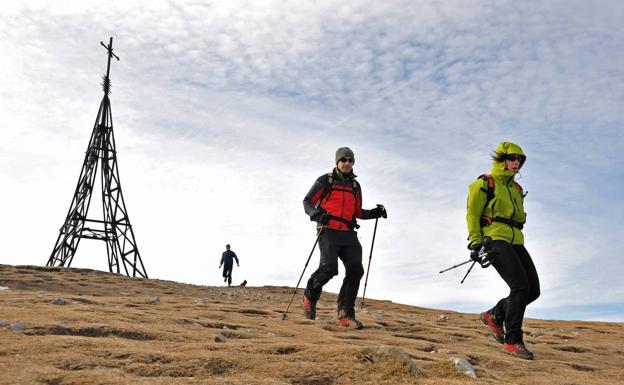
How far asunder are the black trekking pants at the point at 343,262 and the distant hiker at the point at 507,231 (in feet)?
6.07

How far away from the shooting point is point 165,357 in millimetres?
4695

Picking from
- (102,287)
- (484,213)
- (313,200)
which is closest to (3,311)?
(313,200)

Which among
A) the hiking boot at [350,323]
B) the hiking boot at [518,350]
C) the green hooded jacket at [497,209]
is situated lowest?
the hiking boot at [518,350]

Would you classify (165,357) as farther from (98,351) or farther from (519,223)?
(519,223)

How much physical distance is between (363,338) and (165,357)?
3.07m

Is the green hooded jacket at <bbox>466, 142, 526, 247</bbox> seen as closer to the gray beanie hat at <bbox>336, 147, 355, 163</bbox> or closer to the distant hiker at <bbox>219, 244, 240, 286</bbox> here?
the gray beanie hat at <bbox>336, 147, 355, 163</bbox>

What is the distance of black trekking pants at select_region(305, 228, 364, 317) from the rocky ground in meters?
0.47

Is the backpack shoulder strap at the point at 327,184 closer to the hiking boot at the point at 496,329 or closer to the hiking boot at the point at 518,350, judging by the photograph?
the hiking boot at the point at 496,329

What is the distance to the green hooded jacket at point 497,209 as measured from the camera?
686 cm

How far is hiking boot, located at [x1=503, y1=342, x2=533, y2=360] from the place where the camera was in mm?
6645

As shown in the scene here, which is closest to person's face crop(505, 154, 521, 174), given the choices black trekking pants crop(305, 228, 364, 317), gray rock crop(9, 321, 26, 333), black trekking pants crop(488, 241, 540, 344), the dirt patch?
Result: black trekking pants crop(488, 241, 540, 344)

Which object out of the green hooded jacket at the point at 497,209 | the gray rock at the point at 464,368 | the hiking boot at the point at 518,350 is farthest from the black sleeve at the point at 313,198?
the gray rock at the point at 464,368

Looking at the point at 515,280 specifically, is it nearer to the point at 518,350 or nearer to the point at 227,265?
the point at 518,350

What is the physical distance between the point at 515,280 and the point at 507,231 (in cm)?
58
